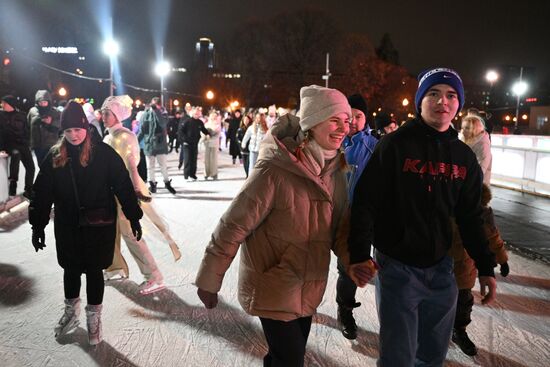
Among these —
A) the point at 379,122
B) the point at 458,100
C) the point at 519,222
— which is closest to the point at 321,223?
the point at 458,100

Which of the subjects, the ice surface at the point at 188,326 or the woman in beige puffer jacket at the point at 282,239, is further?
the ice surface at the point at 188,326

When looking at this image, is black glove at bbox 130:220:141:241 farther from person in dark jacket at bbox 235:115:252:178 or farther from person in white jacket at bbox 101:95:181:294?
person in dark jacket at bbox 235:115:252:178

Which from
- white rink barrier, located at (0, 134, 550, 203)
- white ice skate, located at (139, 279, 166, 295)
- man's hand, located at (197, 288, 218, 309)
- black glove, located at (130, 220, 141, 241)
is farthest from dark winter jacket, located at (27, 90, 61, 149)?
man's hand, located at (197, 288, 218, 309)

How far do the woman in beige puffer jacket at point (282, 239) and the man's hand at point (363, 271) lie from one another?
0.47ft

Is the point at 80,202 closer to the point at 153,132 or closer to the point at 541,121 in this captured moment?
the point at 153,132

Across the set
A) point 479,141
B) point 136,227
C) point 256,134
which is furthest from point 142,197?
point 256,134

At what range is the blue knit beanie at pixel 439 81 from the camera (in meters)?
2.42

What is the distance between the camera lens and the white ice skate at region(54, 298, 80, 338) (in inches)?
148

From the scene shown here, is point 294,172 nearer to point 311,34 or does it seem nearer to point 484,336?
point 484,336

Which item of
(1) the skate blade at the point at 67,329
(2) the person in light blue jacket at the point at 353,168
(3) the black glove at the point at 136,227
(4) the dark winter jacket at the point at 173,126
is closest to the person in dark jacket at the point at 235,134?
(4) the dark winter jacket at the point at 173,126

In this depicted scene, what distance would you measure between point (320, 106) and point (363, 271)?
0.81 metres

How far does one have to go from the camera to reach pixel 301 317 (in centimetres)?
251

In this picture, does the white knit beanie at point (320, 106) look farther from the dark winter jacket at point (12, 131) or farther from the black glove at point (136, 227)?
the dark winter jacket at point (12, 131)

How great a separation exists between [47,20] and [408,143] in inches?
1299
